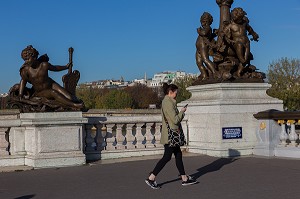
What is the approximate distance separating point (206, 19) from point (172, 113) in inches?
265

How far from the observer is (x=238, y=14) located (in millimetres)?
14961

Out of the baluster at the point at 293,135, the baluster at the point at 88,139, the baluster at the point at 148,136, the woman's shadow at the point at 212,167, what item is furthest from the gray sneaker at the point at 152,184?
the baluster at the point at 293,135

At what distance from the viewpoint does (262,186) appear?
30.1 feet

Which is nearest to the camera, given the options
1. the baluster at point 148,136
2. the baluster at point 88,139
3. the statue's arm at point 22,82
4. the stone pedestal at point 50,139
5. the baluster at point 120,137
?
the stone pedestal at point 50,139

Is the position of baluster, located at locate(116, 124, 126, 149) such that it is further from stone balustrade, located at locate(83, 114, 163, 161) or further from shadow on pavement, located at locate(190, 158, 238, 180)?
shadow on pavement, located at locate(190, 158, 238, 180)

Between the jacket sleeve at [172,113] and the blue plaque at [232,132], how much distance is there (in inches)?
194

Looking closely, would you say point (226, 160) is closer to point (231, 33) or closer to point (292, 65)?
point (231, 33)

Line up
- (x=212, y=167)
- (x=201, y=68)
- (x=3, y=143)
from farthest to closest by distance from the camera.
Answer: (x=201, y=68) < (x=3, y=143) < (x=212, y=167)

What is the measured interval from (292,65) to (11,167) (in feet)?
185

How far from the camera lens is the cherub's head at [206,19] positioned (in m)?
15.4

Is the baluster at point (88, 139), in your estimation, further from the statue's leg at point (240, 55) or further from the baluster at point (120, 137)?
the statue's leg at point (240, 55)

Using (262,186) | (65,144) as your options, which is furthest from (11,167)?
(262,186)

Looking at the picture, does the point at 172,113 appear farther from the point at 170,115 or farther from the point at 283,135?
the point at 283,135

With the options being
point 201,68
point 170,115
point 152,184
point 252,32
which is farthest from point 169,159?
point 252,32
